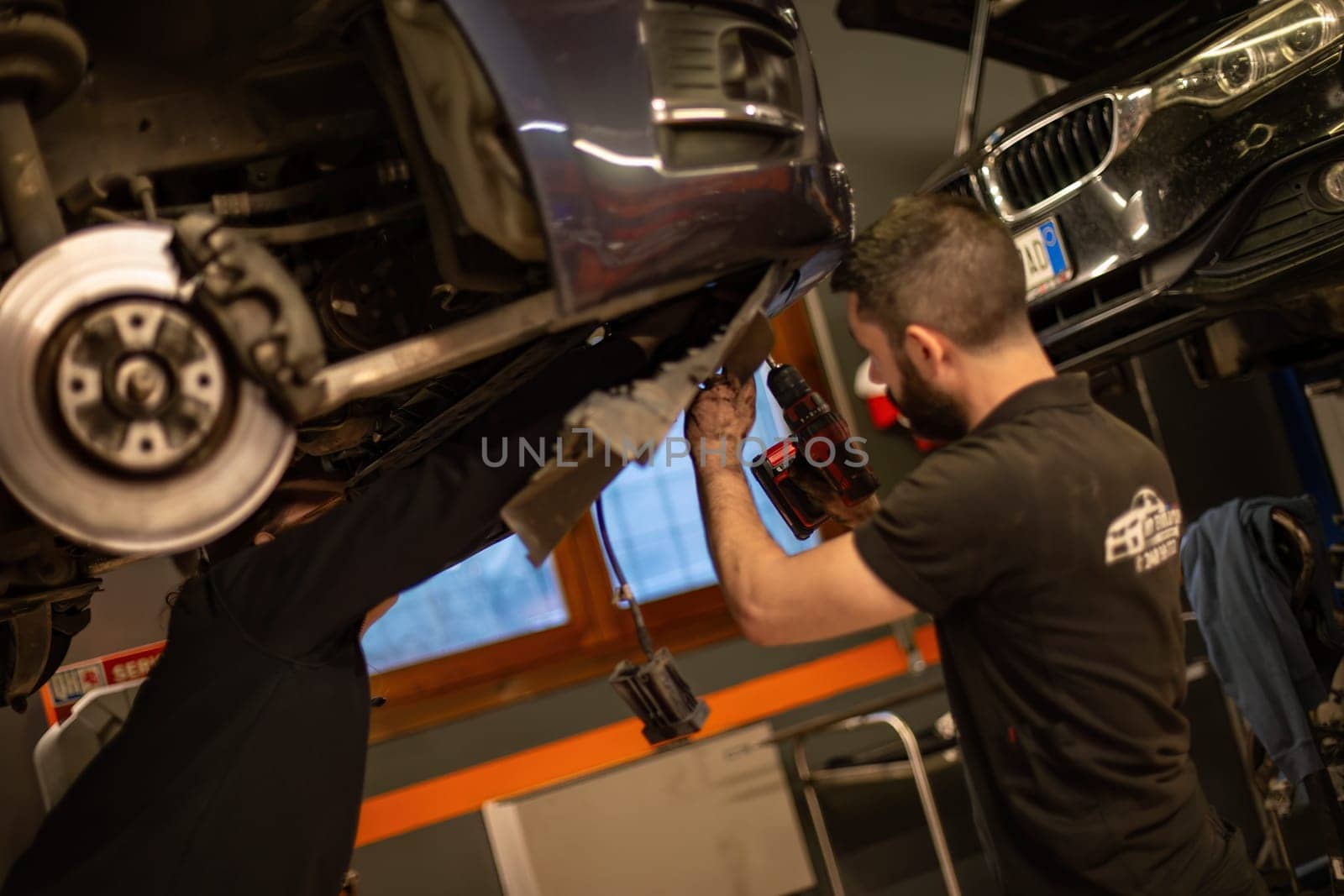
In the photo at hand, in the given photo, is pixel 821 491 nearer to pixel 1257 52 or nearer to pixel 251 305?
pixel 251 305

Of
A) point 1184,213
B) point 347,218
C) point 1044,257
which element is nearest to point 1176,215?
point 1184,213

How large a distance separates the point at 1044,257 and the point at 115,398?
224 cm

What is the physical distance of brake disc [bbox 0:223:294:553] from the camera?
1.16 meters

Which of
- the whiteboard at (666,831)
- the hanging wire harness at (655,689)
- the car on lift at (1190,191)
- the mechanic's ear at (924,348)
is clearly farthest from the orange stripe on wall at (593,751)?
the mechanic's ear at (924,348)

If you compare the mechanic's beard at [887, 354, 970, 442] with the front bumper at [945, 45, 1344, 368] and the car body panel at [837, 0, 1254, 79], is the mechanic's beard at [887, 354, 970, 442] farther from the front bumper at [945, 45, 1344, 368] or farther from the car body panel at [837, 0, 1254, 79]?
the car body panel at [837, 0, 1254, 79]

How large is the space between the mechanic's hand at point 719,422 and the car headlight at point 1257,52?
147 centimetres

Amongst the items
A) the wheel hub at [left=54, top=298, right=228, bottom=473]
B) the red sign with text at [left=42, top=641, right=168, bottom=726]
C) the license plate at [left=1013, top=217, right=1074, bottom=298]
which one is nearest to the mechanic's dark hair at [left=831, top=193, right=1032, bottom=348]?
the wheel hub at [left=54, top=298, right=228, bottom=473]

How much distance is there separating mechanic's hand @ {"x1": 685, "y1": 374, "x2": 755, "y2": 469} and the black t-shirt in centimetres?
26

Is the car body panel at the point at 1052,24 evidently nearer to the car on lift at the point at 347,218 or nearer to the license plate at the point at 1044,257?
the license plate at the point at 1044,257

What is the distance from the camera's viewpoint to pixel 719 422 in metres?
1.64

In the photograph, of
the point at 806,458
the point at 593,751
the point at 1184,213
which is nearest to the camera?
the point at 806,458

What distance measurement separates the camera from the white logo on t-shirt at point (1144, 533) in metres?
1.51

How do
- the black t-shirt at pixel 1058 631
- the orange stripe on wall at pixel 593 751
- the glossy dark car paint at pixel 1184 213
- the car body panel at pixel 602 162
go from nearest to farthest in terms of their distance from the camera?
the car body panel at pixel 602 162 < the black t-shirt at pixel 1058 631 < the glossy dark car paint at pixel 1184 213 < the orange stripe on wall at pixel 593 751

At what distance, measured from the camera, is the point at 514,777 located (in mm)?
3682
